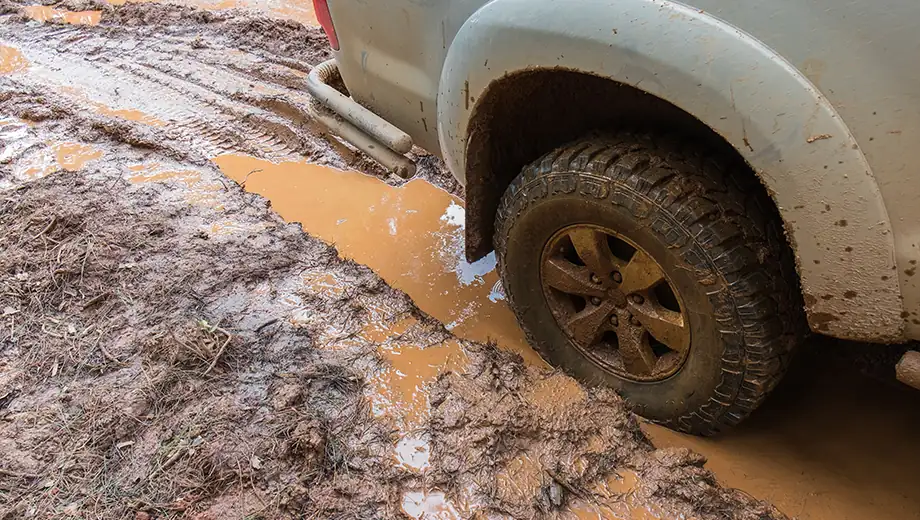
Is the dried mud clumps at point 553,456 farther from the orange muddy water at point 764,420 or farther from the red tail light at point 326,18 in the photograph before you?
the red tail light at point 326,18

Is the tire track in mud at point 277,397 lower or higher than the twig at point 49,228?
higher

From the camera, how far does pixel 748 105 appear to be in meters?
1.42

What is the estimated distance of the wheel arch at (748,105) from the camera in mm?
1362

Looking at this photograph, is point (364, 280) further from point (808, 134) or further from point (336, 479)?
point (808, 134)

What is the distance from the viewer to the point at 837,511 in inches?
79.3

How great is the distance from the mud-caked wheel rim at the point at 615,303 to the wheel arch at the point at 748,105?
A: 0.42 meters

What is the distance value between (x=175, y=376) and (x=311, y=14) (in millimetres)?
4611

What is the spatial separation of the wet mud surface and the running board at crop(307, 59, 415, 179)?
2.24 feet

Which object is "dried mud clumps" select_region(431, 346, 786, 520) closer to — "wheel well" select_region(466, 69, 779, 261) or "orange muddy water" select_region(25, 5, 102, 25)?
"wheel well" select_region(466, 69, 779, 261)

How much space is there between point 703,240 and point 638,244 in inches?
7.9

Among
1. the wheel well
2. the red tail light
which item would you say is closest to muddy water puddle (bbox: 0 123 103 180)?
the red tail light

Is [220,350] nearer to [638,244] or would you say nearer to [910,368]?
[638,244]

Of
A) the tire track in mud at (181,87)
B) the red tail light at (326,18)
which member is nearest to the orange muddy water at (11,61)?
the tire track in mud at (181,87)

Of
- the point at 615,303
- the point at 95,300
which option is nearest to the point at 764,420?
the point at 615,303
